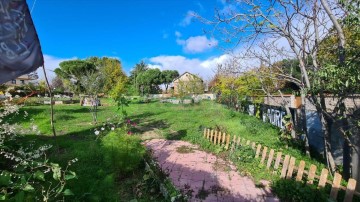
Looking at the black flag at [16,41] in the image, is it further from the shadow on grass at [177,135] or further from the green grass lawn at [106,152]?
the shadow on grass at [177,135]

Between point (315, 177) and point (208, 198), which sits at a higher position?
point (315, 177)

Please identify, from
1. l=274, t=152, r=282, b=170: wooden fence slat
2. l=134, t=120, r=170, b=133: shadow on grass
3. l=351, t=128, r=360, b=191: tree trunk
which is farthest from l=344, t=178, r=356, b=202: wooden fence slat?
l=134, t=120, r=170, b=133: shadow on grass

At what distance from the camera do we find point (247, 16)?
5871 mm

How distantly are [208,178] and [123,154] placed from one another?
2.03 m

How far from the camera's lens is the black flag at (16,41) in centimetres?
269

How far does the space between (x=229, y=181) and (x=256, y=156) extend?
5.02 ft

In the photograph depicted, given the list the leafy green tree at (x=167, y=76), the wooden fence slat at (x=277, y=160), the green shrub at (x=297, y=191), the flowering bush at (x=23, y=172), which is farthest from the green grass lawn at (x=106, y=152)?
the leafy green tree at (x=167, y=76)

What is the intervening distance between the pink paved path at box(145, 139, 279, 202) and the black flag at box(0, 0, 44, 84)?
3640 millimetres

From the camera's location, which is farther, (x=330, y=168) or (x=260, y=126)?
(x=260, y=126)

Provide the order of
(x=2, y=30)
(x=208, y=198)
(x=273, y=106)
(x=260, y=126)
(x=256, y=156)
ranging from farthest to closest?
1. (x=273, y=106)
2. (x=260, y=126)
3. (x=256, y=156)
4. (x=208, y=198)
5. (x=2, y=30)

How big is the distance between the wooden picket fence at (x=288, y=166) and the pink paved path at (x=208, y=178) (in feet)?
2.34

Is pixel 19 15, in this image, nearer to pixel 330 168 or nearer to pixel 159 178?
pixel 159 178

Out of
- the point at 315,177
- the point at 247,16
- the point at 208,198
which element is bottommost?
the point at 208,198

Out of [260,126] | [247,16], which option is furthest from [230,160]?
[260,126]
